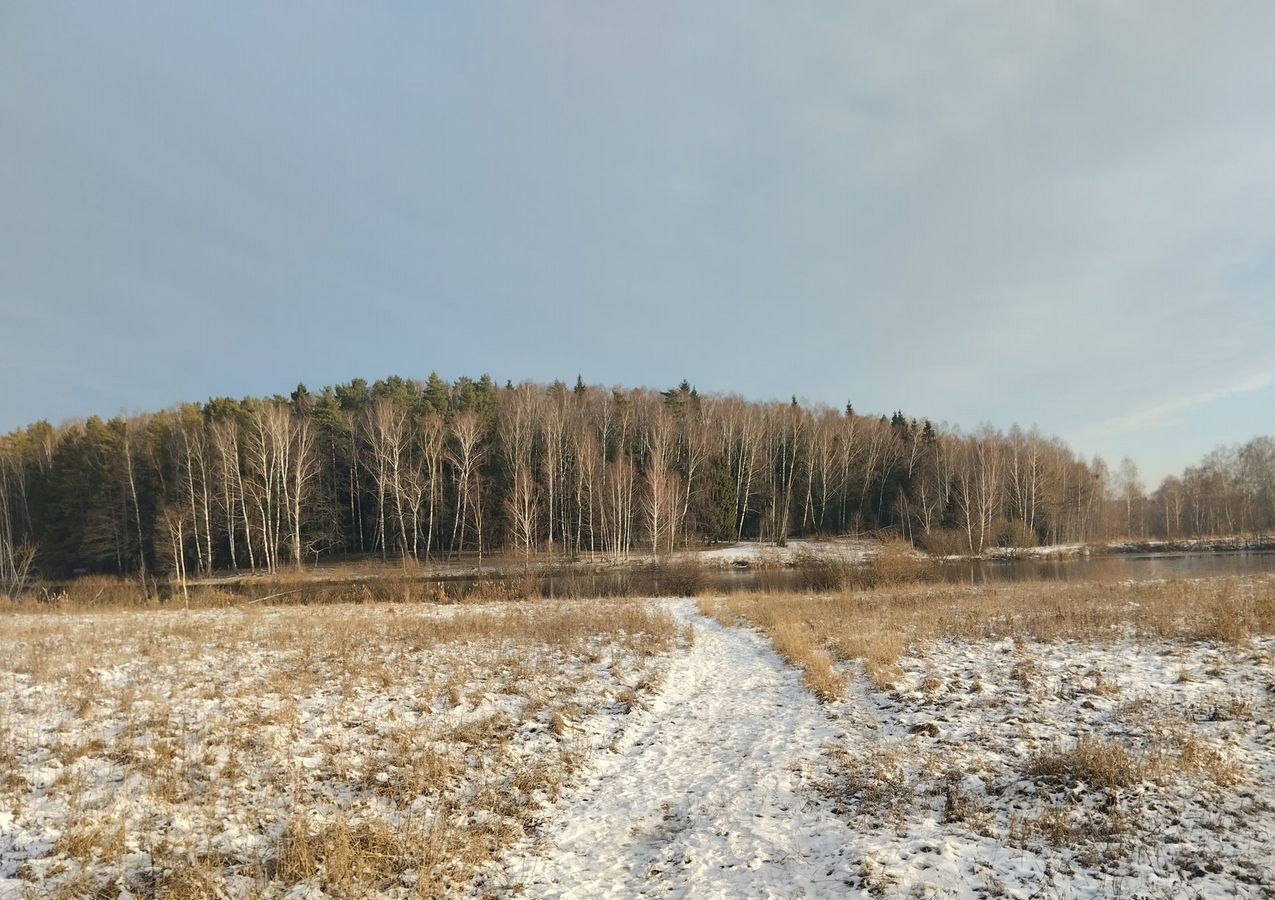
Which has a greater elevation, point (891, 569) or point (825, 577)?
point (891, 569)

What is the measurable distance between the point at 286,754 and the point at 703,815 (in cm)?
523

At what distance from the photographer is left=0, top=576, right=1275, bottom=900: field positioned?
521 centimetres

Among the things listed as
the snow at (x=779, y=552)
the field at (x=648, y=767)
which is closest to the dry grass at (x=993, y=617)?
the field at (x=648, y=767)

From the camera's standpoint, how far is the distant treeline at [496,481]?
52000mm

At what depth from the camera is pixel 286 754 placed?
7.57 m

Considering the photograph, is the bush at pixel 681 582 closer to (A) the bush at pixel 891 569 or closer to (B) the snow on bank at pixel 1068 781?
(A) the bush at pixel 891 569

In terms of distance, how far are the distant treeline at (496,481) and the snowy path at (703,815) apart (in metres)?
35.4

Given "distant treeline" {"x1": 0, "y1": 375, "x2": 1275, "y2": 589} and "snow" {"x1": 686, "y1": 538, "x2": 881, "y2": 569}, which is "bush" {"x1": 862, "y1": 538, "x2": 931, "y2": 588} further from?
"distant treeline" {"x1": 0, "y1": 375, "x2": 1275, "y2": 589}

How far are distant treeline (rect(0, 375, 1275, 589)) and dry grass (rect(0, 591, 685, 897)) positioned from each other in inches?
1233

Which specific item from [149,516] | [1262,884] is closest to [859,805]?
[1262,884]

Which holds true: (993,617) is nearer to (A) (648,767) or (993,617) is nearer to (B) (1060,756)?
(B) (1060,756)

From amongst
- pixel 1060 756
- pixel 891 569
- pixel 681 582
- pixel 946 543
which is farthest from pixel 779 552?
pixel 1060 756

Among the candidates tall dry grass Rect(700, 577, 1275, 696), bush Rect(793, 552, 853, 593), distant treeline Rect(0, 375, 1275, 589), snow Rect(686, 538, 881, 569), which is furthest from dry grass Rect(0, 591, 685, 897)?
snow Rect(686, 538, 881, 569)

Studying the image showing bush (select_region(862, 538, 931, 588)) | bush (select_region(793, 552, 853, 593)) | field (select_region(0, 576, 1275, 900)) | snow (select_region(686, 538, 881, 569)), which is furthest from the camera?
snow (select_region(686, 538, 881, 569))
